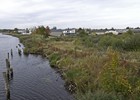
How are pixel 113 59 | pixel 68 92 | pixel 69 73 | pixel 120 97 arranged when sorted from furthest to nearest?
pixel 69 73 → pixel 68 92 → pixel 113 59 → pixel 120 97

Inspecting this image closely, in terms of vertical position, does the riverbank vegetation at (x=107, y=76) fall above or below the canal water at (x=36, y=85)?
above

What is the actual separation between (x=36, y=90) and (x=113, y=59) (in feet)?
46.6

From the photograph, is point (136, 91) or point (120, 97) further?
point (136, 91)

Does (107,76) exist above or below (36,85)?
above

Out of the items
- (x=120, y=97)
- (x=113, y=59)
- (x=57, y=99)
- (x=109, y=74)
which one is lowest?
(x=57, y=99)

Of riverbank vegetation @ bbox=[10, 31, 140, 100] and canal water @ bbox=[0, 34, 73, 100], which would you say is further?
canal water @ bbox=[0, 34, 73, 100]

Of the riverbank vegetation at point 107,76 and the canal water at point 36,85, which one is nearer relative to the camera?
the riverbank vegetation at point 107,76

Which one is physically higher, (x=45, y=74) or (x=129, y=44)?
(x=129, y=44)

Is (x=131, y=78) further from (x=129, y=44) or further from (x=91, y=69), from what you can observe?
(x=129, y=44)

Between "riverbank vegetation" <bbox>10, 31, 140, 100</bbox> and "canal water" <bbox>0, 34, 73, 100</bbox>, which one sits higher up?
"riverbank vegetation" <bbox>10, 31, 140, 100</bbox>

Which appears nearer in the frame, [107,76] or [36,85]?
[107,76]

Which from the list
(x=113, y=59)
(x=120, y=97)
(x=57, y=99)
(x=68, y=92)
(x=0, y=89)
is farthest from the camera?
(x=0, y=89)

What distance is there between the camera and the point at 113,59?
2144 cm

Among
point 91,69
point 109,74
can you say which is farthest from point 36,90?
point 109,74
